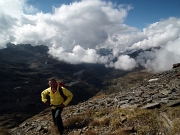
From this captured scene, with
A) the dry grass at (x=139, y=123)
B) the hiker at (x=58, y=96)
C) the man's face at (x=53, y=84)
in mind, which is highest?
the man's face at (x=53, y=84)

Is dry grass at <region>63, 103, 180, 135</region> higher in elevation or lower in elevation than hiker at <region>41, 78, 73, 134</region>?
lower

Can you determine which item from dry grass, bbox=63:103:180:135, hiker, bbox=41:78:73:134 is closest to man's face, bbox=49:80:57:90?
hiker, bbox=41:78:73:134

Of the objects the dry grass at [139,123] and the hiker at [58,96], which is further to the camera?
the hiker at [58,96]

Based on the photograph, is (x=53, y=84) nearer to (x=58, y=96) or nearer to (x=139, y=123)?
(x=58, y=96)

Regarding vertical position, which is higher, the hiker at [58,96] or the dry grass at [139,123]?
the hiker at [58,96]

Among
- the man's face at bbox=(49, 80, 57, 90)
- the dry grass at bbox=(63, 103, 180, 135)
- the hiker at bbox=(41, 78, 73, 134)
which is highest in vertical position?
the man's face at bbox=(49, 80, 57, 90)

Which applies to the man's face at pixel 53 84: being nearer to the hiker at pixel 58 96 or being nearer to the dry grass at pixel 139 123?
the hiker at pixel 58 96

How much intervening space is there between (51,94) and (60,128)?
2411mm

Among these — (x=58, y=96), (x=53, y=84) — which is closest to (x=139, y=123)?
(x=58, y=96)

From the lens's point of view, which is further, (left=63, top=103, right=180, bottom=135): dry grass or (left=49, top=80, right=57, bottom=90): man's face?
(left=49, top=80, right=57, bottom=90): man's face

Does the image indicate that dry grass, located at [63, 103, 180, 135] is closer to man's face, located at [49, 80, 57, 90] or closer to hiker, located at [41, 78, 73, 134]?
hiker, located at [41, 78, 73, 134]

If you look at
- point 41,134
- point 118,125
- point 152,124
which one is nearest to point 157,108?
point 152,124

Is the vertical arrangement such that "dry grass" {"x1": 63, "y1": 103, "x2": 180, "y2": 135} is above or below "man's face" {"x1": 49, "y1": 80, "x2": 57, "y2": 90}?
below

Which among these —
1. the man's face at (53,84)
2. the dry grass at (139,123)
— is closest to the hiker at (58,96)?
the man's face at (53,84)
